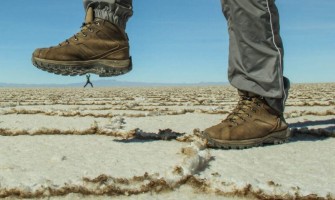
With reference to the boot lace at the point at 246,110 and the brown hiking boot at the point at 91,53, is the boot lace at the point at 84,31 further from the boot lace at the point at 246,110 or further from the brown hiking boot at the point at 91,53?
the boot lace at the point at 246,110

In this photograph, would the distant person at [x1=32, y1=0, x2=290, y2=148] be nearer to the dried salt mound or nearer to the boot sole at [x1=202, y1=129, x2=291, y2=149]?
the boot sole at [x1=202, y1=129, x2=291, y2=149]

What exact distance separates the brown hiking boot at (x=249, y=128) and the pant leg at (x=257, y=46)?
14 cm

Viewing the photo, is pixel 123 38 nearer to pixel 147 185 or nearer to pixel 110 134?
pixel 110 134

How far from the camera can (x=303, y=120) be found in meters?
4.09

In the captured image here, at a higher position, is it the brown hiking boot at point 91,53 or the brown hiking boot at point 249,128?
the brown hiking boot at point 91,53

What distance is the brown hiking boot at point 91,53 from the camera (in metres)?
2.59

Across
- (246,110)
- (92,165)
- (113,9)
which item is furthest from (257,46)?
(92,165)

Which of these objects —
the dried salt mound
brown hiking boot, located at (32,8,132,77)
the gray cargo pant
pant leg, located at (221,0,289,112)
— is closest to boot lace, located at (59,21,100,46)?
brown hiking boot, located at (32,8,132,77)

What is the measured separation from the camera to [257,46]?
2.61 m

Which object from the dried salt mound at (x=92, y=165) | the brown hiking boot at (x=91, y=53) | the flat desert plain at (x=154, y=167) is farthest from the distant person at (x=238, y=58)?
the dried salt mound at (x=92, y=165)

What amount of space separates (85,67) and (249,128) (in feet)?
3.38

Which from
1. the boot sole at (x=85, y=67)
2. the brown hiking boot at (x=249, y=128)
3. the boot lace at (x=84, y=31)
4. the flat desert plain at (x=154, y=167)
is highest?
the boot lace at (x=84, y=31)

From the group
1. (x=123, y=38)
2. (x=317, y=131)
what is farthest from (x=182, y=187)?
(x=317, y=131)

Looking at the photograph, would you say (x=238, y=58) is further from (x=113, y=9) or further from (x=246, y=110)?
(x=113, y=9)
